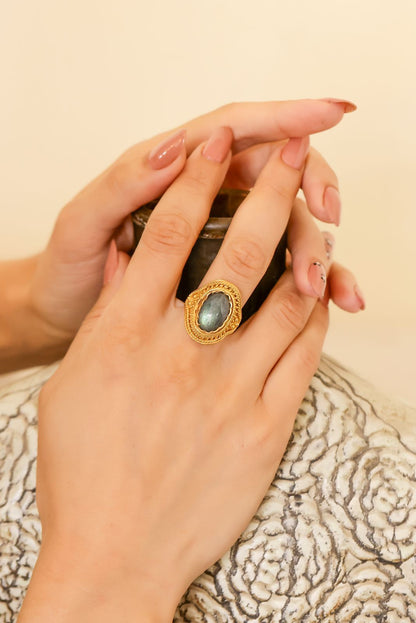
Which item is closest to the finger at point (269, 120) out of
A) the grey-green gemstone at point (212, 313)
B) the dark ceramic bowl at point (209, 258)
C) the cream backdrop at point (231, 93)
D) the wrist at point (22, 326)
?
the dark ceramic bowl at point (209, 258)

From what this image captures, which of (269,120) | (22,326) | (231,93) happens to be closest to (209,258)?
(269,120)

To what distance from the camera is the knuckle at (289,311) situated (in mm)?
713

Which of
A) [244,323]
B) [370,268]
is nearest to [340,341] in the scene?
[370,268]

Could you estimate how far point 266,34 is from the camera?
1477 mm

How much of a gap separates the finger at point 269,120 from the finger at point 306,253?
9 cm

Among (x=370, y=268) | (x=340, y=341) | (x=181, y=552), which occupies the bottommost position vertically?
(x=340, y=341)

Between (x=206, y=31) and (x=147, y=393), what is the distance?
1049 millimetres

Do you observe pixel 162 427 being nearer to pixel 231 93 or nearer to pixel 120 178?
pixel 120 178

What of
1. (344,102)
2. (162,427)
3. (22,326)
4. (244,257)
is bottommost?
(22,326)

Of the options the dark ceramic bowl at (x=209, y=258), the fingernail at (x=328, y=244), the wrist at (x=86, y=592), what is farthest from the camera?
the fingernail at (x=328, y=244)

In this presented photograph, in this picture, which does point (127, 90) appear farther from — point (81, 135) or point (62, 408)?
point (62, 408)

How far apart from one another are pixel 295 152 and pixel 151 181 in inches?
5.7

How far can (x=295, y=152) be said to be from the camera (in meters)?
0.75

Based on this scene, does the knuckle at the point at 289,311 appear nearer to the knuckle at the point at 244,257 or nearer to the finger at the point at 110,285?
the knuckle at the point at 244,257
